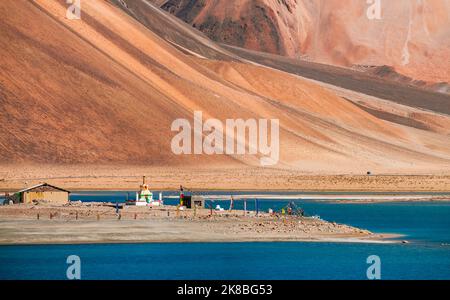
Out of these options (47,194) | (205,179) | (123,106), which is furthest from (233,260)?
(123,106)

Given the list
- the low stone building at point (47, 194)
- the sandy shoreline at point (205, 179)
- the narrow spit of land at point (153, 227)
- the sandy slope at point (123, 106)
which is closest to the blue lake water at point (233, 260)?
the narrow spit of land at point (153, 227)

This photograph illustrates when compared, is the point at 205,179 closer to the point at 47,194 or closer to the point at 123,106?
the point at 123,106

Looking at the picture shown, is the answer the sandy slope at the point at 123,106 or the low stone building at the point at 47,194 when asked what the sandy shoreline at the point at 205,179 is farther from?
the low stone building at the point at 47,194

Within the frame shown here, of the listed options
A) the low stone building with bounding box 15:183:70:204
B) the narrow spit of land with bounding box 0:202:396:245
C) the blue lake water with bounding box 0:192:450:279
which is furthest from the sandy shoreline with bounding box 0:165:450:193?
the blue lake water with bounding box 0:192:450:279

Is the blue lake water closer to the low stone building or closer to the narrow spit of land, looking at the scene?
the narrow spit of land

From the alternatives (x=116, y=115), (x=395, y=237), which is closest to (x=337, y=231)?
(x=395, y=237)

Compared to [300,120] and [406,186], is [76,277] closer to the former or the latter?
[406,186]
